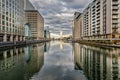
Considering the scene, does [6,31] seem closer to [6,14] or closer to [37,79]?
[6,14]

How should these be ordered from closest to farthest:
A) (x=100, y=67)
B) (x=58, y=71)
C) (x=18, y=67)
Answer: (x=58, y=71)
(x=100, y=67)
(x=18, y=67)

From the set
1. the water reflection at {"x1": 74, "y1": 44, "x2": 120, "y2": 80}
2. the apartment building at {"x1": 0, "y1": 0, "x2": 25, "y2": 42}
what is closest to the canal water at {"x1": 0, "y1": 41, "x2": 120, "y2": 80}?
the water reflection at {"x1": 74, "y1": 44, "x2": 120, "y2": 80}

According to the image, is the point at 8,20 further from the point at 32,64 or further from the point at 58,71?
the point at 58,71

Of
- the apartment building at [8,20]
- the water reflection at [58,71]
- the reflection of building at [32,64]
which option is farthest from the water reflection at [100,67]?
the apartment building at [8,20]

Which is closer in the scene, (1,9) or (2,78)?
(2,78)

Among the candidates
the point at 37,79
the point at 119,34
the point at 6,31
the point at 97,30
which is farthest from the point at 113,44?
the point at 37,79

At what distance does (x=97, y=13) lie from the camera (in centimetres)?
13462

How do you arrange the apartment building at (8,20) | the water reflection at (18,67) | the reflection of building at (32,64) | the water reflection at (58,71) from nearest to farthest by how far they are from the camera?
1. the water reflection at (58,71)
2. the water reflection at (18,67)
3. the reflection of building at (32,64)
4. the apartment building at (8,20)

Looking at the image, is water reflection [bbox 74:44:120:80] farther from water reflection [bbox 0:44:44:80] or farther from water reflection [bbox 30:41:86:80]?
water reflection [bbox 0:44:44:80]

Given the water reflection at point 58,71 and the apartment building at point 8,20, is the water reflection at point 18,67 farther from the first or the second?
the apartment building at point 8,20

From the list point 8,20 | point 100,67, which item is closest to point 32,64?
point 100,67

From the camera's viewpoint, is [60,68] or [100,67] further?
[60,68]

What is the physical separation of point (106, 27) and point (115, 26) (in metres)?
8.71

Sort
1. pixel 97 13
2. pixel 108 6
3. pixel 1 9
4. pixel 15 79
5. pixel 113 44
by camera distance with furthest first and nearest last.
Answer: pixel 97 13 < pixel 108 6 < pixel 1 9 < pixel 113 44 < pixel 15 79
